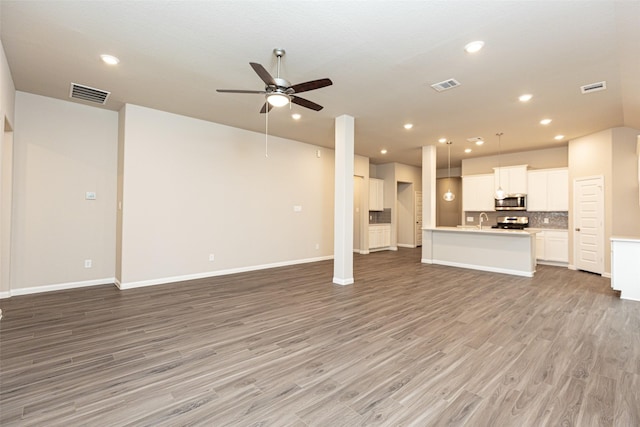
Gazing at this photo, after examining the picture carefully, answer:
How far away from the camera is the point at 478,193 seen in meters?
8.72

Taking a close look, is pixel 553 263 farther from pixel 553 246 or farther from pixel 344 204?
pixel 344 204

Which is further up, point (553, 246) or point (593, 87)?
point (593, 87)

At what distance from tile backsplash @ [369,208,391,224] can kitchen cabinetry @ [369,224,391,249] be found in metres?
0.28

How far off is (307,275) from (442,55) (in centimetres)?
444

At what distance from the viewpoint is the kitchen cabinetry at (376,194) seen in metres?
9.73

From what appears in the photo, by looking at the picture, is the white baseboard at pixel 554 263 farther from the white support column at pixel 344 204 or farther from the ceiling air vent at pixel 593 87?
the white support column at pixel 344 204

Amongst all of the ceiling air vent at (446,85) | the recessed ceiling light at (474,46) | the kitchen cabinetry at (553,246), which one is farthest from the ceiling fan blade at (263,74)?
the kitchen cabinetry at (553,246)

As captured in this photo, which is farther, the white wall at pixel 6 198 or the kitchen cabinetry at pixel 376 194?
the kitchen cabinetry at pixel 376 194

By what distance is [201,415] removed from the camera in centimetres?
187

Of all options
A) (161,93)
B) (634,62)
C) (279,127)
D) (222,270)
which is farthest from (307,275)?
(634,62)

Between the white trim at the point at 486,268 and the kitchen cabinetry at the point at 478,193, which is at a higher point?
the kitchen cabinetry at the point at 478,193

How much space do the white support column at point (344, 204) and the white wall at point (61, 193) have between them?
405cm

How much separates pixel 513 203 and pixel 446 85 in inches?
228

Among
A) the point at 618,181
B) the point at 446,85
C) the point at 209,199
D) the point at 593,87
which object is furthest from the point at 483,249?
the point at 209,199
